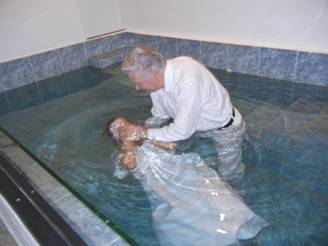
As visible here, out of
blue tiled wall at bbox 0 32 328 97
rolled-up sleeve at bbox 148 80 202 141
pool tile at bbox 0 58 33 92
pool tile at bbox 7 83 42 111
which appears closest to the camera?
rolled-up sleeve at bbox 148 80 202 141

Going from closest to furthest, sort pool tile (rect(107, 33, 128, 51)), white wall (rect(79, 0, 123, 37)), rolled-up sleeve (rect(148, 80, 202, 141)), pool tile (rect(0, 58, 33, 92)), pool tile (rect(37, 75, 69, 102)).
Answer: rolled-up sleeve (rect(148, 80, 202, 141)) → pool tile (rect(37, 75, 69, 102)) → pool tile (rect(0, 58, 33, 92)) → white wall (rect(79, 0, 123, 37)) → pool tile (rect(107, 33, 128, 51))

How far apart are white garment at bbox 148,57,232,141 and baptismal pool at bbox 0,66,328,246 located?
0.69 ft

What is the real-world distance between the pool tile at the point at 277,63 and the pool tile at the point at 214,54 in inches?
17.5

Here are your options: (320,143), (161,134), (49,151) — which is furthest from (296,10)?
(49,151)

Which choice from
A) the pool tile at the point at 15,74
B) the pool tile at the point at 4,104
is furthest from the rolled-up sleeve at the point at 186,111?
the pool tile at the point at 15,74

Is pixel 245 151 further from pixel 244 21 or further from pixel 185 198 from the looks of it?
pixel 244 21

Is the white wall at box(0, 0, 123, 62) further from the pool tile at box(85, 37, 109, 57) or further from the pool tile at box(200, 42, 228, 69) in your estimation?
the pool tile at box(200, 42, 228, 69)

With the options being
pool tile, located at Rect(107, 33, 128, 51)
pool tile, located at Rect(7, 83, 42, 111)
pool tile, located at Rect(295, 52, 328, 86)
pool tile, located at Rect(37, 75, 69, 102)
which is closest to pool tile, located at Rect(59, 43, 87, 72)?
pool tile, located at Rect(37, 75, 69, 102)

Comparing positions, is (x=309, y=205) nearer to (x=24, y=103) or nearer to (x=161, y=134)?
(x=161, y=134)

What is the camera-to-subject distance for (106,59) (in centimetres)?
427

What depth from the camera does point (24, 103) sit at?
3.40 meters

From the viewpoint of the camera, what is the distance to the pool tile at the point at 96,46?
14.5 ft

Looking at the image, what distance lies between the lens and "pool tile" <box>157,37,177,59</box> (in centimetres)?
396

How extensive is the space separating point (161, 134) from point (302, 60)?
1.64 m
